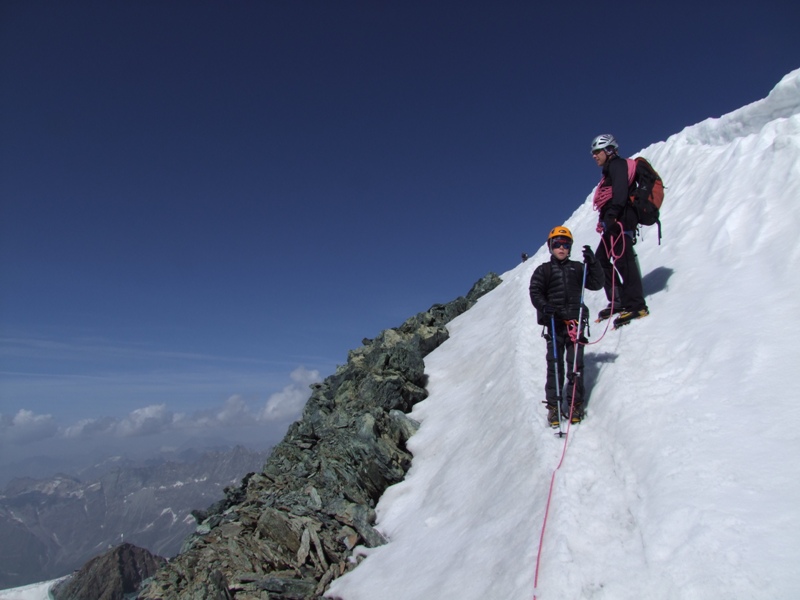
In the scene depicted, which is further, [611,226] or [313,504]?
[313,504]

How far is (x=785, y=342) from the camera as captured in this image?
7227 millimetres

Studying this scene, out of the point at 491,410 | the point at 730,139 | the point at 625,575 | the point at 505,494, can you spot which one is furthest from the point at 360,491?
the point at 730,139

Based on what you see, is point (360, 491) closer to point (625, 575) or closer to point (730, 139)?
point (625, 575)

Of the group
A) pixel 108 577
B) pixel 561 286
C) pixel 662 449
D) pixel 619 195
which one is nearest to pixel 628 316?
pixel 561 286

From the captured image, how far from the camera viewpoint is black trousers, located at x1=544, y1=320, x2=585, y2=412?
9.16m

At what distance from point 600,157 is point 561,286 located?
3.60 meters

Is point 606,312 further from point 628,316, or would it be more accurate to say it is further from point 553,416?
point 553,416

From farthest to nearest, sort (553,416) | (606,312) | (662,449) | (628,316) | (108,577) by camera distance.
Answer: (108,577) → (606,312) → (628,316) → (553,416) → (662,449)

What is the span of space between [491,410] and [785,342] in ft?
21.1

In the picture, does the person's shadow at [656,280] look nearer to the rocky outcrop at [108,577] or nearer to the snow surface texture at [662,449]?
the snow surface texture at [662,449]

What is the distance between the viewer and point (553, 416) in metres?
9.11

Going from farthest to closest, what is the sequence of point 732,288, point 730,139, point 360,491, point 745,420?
point 730,139 < point 360,491 < point 732,288 < point 745,420

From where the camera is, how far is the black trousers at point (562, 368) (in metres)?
9.16

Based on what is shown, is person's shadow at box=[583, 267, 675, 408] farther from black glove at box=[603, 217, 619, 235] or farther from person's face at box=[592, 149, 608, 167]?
person's face at box=[592, 149, 608, 167]
